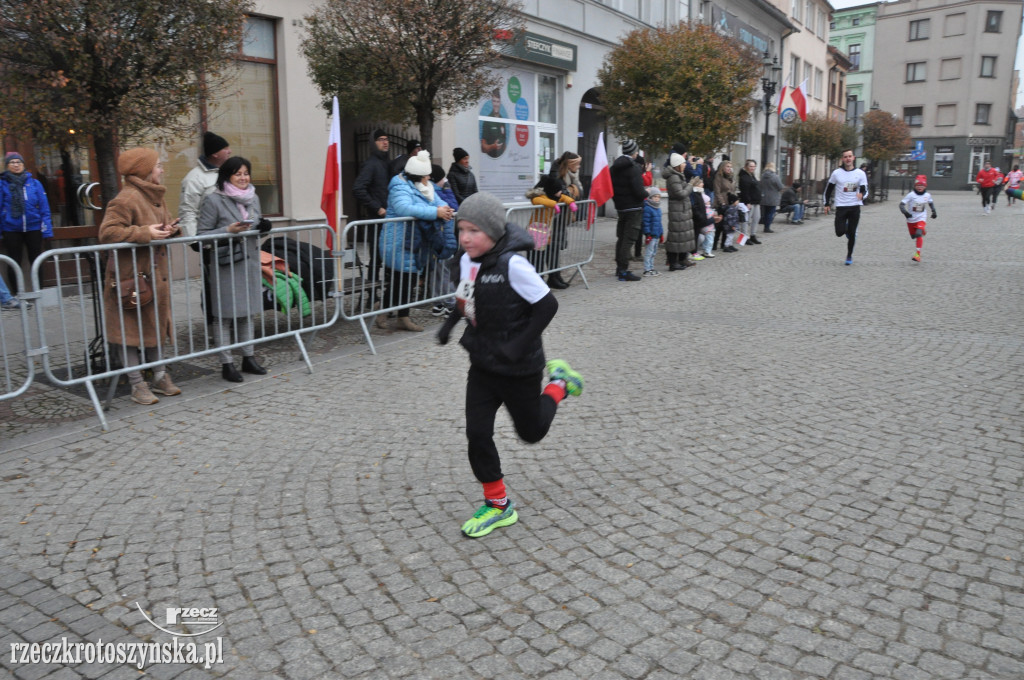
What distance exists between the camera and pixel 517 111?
19234 millimetres

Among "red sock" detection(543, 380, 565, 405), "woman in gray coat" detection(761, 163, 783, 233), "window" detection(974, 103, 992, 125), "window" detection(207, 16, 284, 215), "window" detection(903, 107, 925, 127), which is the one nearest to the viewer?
"red sock" detection(543, 380, 565, 405)

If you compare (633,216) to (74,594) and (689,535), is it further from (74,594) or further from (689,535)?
(74,594)

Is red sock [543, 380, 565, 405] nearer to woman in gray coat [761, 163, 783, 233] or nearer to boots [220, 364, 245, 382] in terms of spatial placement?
boots [220, 364, 245, 382]

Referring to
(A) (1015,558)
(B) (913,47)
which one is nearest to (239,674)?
(A) (1015,558)

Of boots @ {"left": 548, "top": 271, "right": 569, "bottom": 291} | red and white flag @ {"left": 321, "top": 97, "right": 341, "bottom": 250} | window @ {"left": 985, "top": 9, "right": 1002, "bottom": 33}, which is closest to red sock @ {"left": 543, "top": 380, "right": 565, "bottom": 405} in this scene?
red and white flag @ {"left": 321, "top": 97, "right": 341, "bottom": 250}

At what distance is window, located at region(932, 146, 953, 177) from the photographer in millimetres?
62938

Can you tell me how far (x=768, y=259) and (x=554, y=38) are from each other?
857cm

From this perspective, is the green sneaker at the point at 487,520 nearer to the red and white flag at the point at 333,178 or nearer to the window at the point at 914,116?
the red and white flag at the point at 333,178

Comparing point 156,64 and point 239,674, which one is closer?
point 239,674

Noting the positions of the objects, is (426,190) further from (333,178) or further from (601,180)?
(601,180)

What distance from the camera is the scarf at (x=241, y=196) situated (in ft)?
21.2

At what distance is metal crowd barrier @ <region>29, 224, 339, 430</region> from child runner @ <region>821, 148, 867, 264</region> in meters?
9.39

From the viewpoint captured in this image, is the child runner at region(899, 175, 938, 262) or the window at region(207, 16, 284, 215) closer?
the window at region(207, 16, 284, 215)

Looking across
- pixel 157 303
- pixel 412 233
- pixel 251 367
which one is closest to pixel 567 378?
pixel 157 303
